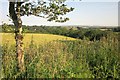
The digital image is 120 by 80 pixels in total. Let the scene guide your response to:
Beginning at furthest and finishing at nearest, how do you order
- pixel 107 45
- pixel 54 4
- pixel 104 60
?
pixel 107 45, pixel 104 60, pixel 54 4

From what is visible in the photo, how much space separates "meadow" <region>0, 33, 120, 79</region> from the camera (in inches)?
266

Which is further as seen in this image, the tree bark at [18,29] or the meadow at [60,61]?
the tree bark at [18,29]

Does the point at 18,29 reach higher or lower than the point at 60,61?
higher

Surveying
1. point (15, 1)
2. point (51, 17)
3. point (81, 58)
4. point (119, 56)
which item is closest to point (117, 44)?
point (119, 56)

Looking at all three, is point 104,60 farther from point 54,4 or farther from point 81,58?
point 54,4

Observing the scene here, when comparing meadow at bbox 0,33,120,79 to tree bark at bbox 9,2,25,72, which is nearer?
meadow at bbox 0,33,120,79

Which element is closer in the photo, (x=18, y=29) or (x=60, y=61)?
(x=60, y=61)

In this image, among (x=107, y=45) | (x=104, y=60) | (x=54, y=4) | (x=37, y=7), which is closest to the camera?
(x=54, y=4)

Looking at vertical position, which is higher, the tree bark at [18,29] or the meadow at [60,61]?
the tree bark at [18,29]

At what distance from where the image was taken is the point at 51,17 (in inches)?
290

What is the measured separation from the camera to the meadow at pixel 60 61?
6748 millimetres

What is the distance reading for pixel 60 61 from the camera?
692cm

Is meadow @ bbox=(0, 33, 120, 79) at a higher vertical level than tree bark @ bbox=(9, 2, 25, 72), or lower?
lower

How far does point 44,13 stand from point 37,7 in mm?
279
